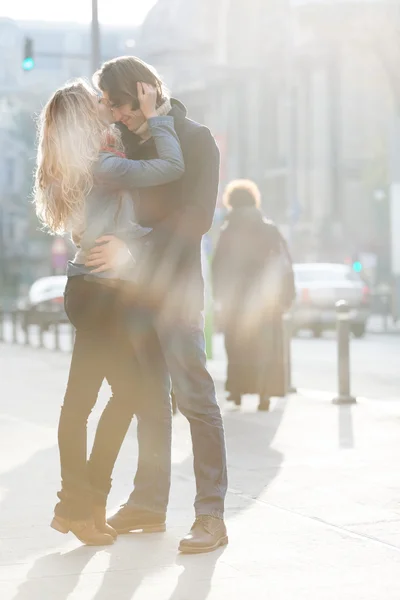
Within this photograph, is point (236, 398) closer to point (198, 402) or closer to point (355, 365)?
point (198, 402)

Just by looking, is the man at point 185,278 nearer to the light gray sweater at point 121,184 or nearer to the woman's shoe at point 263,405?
the light gray sweater at point 121,184

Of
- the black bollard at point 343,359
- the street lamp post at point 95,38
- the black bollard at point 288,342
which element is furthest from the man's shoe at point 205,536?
the street lamp post at point 95,38

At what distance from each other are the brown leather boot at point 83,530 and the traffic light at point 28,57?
878 inches

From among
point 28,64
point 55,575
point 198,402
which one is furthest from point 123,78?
point 28,64

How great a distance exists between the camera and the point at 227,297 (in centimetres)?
1180

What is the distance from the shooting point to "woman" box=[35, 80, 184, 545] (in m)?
5.81

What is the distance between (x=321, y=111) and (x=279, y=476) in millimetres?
57412

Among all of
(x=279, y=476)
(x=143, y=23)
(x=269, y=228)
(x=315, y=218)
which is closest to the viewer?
(x=279, y=476)

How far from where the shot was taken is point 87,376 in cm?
601

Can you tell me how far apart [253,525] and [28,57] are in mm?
22415

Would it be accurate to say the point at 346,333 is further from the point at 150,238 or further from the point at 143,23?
the point at 143,23

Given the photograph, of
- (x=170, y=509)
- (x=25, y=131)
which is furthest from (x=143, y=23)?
(x=170, y=509)

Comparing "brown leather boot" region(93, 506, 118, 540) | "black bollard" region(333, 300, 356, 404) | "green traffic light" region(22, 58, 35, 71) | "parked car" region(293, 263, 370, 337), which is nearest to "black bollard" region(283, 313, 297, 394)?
"black bollard" region(333, 300, 356, 404)

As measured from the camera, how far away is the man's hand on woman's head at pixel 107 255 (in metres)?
5.82
